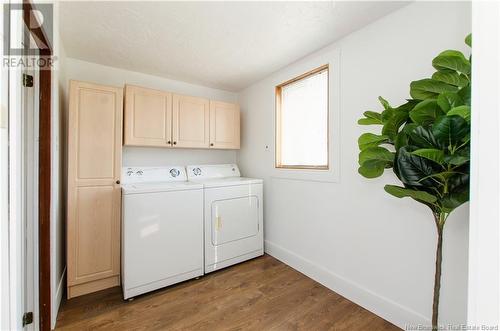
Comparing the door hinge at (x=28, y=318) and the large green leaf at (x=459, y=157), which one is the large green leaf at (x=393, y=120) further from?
the door hinge at (x=28, y=318)

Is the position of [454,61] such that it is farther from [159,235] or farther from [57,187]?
[57,187]

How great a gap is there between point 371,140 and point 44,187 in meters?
2.21

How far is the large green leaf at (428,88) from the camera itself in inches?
44.5

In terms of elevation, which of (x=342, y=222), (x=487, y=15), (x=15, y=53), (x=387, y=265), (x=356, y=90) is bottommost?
(x=387, y=265)

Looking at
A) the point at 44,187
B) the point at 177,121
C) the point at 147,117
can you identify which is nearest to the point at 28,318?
the point at 44,187

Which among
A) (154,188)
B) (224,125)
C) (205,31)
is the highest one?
(205,31)

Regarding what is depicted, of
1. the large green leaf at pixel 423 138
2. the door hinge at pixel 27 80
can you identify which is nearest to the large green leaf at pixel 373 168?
the large green leaf at pixel 423 138

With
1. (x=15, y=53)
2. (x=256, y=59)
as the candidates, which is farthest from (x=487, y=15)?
(x=256, y=59)

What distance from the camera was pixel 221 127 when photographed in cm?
299

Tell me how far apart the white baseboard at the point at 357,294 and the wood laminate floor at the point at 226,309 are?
0.05 metres

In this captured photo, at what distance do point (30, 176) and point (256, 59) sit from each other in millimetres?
2195

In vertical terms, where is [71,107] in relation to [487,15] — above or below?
above

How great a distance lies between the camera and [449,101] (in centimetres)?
100

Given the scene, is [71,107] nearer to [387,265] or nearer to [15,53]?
[15,53]
